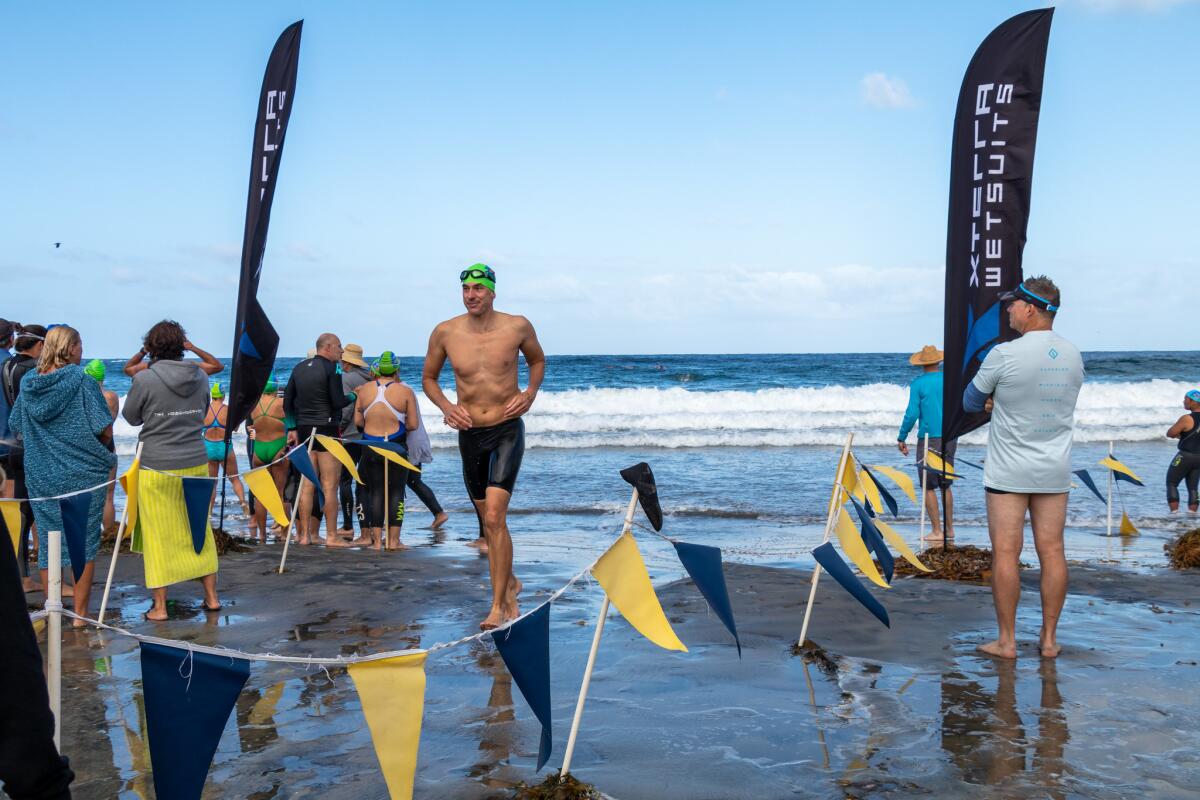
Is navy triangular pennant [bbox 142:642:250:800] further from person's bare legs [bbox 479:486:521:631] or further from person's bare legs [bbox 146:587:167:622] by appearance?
person's bare legs [bbox 146:587:167:622]

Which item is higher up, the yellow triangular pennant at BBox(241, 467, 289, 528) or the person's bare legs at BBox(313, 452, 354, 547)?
the yellow triangular pennant at BBox(241, 467, 289, 528)

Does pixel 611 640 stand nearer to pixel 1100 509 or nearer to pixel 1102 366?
pixel 1100 509

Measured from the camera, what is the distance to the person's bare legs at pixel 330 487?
10062 millimetres

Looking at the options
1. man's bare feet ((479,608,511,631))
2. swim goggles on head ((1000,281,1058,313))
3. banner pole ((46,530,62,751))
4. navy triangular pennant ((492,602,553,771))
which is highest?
swim goggles on head ((1000,281,1058,313))

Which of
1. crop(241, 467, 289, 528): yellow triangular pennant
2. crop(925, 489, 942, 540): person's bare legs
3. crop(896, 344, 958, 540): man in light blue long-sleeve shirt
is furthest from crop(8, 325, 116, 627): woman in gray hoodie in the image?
crop(925, 489, 942, 540): person's bare legs

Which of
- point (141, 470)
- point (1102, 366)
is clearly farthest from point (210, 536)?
point (1102, 366)

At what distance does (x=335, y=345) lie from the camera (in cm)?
985

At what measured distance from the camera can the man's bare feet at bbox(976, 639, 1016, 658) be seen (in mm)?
5223

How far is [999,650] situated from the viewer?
207 inches

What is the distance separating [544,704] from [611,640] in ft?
8.47

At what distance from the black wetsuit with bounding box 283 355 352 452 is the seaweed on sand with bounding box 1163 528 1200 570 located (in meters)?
7.97

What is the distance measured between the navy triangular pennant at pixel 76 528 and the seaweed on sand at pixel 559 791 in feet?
13.2

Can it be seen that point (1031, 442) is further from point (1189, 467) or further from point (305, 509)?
point (1189, 467)

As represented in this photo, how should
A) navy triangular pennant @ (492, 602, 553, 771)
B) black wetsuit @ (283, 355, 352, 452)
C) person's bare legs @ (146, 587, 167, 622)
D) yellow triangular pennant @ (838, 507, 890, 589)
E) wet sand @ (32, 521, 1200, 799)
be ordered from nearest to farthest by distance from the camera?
1. navy triangular pennant @ (492, 602, 553, 771)
2. wet sand @ (32, 521, 1200, 799)
3. yellow triangular pennant @ (838, 507, 890, 589)
4. person's bare legs @ (146, 587, 167, 622)
5. black wetsuit @ (283, 355, 352, 452)
